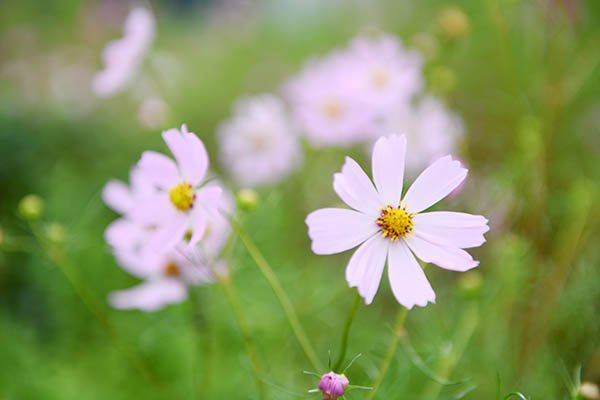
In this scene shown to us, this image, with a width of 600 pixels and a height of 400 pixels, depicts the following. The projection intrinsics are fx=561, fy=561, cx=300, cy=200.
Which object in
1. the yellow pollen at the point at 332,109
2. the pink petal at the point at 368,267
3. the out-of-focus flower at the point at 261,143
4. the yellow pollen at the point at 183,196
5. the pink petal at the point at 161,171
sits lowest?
the pink petal at the point at 368,267

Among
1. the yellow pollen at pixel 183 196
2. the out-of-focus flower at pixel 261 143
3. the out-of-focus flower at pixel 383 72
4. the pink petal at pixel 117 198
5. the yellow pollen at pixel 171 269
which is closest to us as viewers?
the yellow pollen at pixel 183 196

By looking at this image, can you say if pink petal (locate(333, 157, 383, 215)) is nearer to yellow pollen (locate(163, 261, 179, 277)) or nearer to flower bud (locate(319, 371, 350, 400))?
→ flower bud (locate(319, 371, 350, 400))

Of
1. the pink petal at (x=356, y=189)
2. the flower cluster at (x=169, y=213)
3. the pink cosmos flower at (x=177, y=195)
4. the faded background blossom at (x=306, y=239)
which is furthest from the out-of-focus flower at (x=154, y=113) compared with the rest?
the pink petal at (x=356, y=189)

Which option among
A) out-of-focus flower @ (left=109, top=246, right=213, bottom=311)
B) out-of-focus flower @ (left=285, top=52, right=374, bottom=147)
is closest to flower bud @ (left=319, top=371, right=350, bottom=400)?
out-of-focus flower @ (left=109, top=246, right=213, bottom=311)

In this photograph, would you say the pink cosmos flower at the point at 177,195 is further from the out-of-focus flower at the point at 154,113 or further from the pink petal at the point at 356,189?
the out-of-focus flower at the point at 154,113

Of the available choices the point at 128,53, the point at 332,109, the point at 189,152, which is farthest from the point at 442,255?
the point at 332,109
